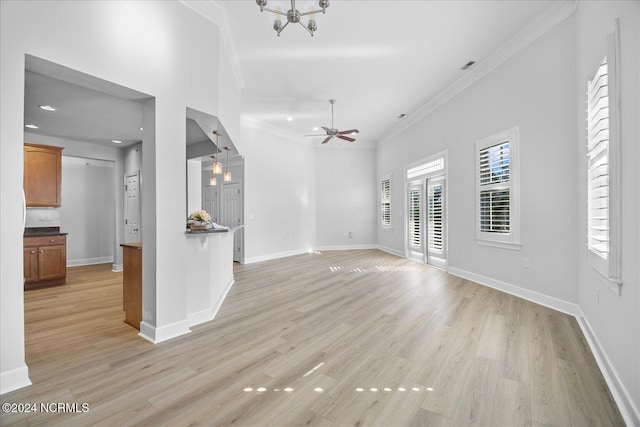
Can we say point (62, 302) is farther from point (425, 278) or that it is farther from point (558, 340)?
point (558, 340)

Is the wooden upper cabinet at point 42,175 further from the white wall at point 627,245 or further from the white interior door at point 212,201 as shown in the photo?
the white wall at point 627,245

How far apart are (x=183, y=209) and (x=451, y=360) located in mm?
3000

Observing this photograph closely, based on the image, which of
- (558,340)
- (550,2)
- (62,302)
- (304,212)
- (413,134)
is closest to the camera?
(558,340)

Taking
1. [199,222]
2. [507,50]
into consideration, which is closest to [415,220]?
[507,50]

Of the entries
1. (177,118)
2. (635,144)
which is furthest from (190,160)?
(635,144)

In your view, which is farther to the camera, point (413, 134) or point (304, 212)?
point (304, 212)

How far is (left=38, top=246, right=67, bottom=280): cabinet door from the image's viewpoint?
4.90m

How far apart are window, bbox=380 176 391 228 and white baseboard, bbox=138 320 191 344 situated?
22.2 ft

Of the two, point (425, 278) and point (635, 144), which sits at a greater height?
point (635, 144)

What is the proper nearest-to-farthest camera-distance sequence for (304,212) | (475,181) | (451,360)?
(451,360) → (475,181) → (304,212)

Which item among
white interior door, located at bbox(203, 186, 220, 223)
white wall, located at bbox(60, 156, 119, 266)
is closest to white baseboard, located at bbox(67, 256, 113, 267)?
white wall, located at bbox(60, 156, 119, 266)

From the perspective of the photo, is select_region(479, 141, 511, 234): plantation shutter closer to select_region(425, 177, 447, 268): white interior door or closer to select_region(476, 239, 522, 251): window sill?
select_region(476, 239, 522, 251): window sill

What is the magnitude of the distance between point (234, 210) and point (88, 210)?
3.82m

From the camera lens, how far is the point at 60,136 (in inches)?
217
